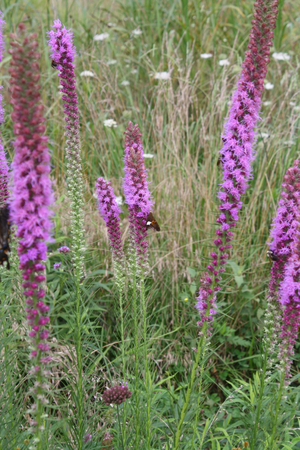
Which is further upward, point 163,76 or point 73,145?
point 73,145

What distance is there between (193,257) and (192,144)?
1.63 meters

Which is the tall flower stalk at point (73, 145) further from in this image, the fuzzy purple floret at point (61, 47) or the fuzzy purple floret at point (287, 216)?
the fuzzy purple floret at point (287, 216)

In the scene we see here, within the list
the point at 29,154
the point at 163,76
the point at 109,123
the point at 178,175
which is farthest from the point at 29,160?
the point at 163,76

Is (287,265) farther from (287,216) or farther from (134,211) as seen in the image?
(134,211)

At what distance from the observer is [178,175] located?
15.5 feet

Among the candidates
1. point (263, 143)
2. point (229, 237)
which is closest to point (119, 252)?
point (229, 237)

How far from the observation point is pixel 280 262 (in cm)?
243

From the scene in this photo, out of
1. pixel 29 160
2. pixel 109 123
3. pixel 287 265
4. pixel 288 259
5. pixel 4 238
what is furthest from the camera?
pixel 109 123

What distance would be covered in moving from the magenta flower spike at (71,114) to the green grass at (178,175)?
24cm

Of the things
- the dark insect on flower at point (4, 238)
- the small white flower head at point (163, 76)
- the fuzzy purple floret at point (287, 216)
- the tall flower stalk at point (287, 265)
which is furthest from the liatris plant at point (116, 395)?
the small white flower head at point (163, 76)

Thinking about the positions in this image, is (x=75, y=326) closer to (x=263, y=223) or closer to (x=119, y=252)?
(x=119, y=252)

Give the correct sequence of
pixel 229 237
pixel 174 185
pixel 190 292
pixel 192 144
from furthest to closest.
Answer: pixel 192 144 < pixel 174 185 < pixel 190 292 < pixel 229 237

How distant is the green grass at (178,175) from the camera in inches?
151

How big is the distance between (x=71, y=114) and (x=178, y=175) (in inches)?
88.8
